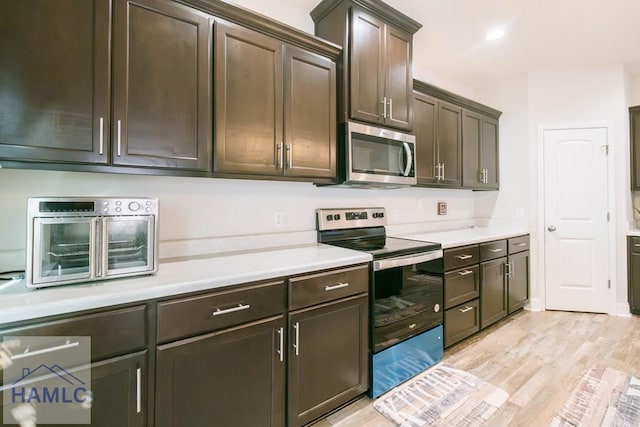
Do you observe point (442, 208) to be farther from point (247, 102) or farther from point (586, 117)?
point (247, 102)

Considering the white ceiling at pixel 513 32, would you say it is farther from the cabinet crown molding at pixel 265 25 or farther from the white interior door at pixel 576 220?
the white interior door at pixel 576 220

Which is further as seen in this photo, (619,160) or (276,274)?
(619,160)

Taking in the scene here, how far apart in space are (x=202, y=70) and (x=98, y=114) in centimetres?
55

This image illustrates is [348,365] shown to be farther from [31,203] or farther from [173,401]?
[31,203]

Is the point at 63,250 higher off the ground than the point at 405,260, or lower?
higher

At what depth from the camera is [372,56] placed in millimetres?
2217

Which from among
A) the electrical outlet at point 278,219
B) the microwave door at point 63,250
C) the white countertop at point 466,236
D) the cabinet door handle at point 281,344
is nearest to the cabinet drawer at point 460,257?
the white countertop at point 466,236

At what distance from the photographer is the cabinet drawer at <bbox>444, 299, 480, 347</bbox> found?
8.06 ft

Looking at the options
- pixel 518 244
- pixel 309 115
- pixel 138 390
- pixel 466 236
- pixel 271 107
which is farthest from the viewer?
pixel 518 244

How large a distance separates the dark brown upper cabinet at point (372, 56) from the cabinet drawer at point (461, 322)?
1626 mm

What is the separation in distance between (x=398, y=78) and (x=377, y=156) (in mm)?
689

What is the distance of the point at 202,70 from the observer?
158 cm

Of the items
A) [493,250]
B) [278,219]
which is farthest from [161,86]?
[493,250]

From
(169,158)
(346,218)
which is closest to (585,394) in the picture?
(346,218)
